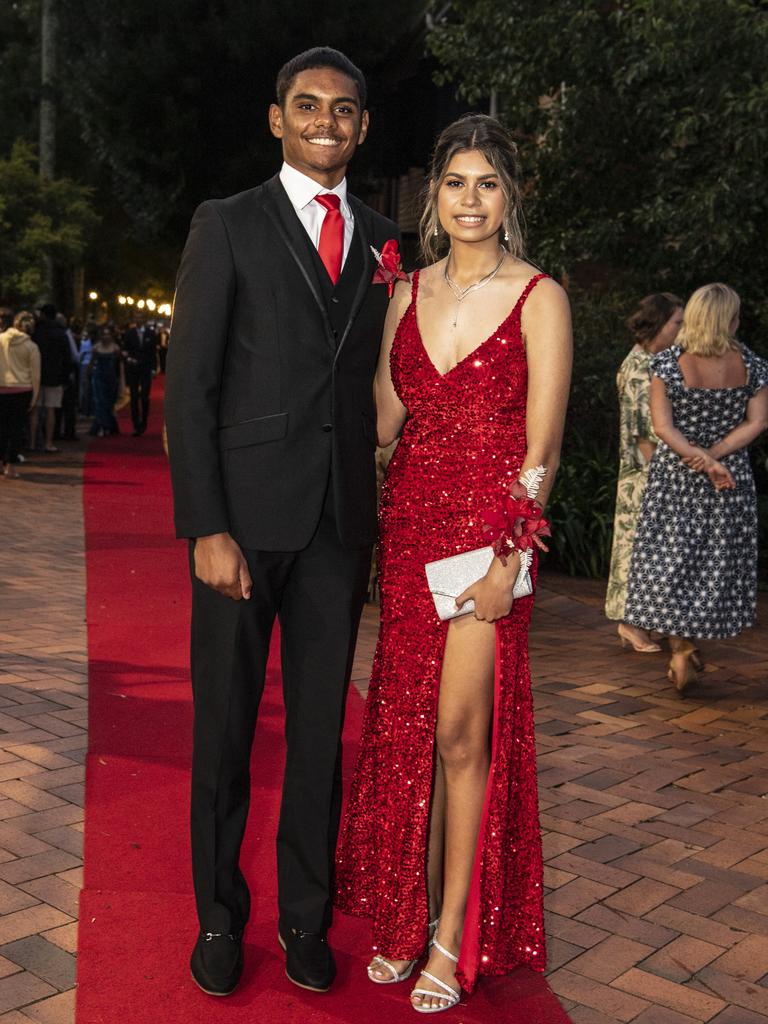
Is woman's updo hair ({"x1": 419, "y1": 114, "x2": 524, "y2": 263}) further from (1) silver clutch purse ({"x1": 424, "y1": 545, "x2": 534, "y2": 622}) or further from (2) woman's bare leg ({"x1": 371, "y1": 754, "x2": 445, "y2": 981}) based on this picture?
(2) woman's bare leg ({"x1": 371, "y1": 754, "x2": 445, "y2": 981})

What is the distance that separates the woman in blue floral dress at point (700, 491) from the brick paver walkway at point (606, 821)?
44cm

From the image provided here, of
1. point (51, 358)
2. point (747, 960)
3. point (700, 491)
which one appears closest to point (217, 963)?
point (747, 960)

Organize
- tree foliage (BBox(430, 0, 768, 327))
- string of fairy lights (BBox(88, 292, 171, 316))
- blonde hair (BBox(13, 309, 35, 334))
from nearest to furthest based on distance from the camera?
1. tree foliage (BBox(430, 0, 768, 327))
2. blonde hair (BBox(13, 309, 35, 334))
3. string of fairy lights (BBox(88, 292, 171, 316))

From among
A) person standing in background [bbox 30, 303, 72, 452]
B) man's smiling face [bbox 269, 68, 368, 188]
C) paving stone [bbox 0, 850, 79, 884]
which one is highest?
man's smiling face [bbox 269, 68, 368, 188]

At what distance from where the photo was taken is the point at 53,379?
53.9 feet

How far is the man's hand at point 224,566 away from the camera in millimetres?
3068

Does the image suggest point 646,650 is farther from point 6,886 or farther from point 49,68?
point 49,68

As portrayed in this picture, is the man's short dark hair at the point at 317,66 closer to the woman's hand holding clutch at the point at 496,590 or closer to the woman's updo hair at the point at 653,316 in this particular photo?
the woman's hand holding clutch at the point at 496,590

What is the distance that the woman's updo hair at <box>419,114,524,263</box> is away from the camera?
10.4 ft

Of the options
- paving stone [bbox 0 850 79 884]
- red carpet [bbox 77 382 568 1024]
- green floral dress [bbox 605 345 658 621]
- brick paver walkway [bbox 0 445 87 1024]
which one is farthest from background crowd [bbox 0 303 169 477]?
paving stone [bbox 0 850 79 884]

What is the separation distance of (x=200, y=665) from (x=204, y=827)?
0.40 metres

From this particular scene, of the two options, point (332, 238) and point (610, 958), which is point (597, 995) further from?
point (332, 238)

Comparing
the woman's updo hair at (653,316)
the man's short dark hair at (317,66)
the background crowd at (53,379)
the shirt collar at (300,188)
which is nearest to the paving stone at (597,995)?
the shirt collar at (300,188)

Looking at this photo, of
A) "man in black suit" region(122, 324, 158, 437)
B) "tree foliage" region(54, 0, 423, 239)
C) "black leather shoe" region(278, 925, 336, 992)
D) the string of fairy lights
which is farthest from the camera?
the string of fairy lights
